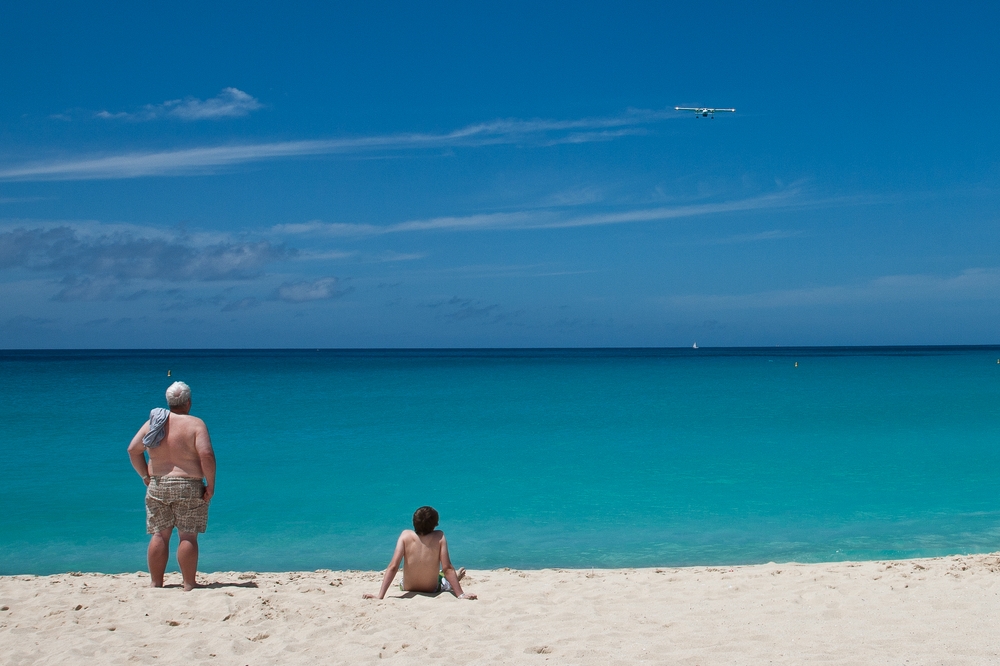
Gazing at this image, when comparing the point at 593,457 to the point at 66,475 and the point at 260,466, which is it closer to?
the point at 260,466

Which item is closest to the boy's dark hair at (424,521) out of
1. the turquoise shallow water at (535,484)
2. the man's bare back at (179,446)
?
the man's bare back at (179,446)

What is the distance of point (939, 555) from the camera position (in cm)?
852

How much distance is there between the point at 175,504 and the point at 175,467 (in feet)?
0.93

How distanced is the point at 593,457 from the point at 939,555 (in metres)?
8.70

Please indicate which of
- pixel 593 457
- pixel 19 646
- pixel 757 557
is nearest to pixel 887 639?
pixel 757 557

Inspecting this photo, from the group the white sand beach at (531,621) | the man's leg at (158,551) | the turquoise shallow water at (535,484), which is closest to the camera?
the white sand beach at (531,621)

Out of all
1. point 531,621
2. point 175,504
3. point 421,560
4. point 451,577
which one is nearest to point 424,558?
point 421,560

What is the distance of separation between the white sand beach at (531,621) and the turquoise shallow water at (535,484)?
6.54 ft

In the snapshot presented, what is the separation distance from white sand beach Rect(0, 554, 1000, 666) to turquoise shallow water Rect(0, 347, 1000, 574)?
1.99 meters

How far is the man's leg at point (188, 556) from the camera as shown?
5723mm

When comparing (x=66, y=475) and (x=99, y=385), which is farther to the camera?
(x=99, y=385)

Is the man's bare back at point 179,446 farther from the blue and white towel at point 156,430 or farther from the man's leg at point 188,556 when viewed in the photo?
the man's leg at point 188,556

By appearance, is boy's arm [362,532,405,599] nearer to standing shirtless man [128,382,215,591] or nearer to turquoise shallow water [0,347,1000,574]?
standing shirtless man [128,382,215,591]

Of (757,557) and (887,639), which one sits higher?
(887,639)
